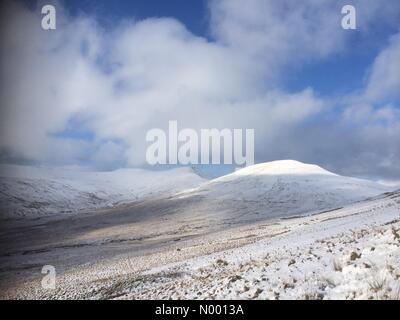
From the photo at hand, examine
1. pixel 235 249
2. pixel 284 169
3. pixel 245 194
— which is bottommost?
pixel 235 249

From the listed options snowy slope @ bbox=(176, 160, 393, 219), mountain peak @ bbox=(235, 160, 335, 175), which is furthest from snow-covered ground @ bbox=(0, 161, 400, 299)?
mountain peak @ bbox=(235, 160, 335, 175)

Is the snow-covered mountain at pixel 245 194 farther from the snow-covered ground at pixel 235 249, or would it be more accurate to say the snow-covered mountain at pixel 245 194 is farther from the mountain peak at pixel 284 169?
the snow-covered ground at pixel 235 249

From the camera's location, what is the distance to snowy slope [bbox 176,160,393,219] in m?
97.3

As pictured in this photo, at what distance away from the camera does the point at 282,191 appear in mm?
119312

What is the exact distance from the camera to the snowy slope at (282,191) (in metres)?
97.3

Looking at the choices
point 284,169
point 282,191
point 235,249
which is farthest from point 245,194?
point 235,249

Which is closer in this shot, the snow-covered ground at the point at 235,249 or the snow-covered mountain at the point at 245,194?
the snow-covered ground at the point at 235,249

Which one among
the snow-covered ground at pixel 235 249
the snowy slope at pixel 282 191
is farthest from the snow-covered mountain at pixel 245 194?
the snow-covered ground at pixel 235 249

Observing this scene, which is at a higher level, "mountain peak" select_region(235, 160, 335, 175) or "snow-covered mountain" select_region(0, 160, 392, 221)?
"mountain peak" select_region(235, 160, 335, 175)

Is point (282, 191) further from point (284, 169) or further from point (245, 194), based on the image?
point (284, 169)

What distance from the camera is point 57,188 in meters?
180

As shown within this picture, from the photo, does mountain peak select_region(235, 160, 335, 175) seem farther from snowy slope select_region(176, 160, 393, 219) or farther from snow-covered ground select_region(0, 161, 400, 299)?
snow-covered ground select_region(0, 161, 400, 299)
